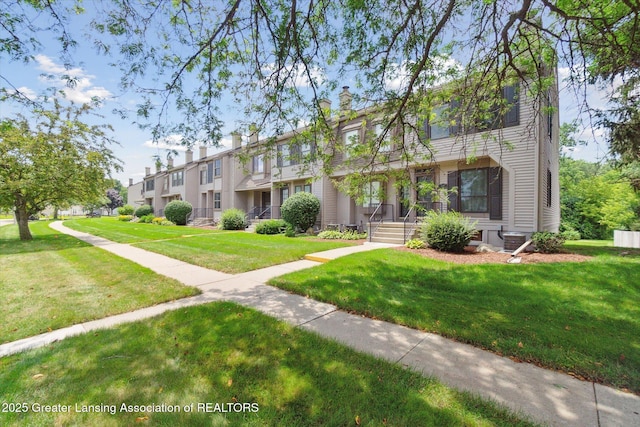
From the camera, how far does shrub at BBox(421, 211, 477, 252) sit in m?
9.21

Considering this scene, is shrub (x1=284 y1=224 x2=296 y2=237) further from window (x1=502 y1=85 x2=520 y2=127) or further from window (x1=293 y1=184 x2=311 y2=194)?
window (x1=502 y1=85 x2=520 y2=127)

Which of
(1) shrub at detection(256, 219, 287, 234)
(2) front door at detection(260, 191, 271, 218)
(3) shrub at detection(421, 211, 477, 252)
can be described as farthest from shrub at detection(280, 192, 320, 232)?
(3) shrub at detection(421, 211, 477, 252)

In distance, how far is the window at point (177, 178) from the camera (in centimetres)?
3142

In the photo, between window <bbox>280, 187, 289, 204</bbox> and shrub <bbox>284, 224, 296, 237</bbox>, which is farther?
window <bbox>280, 187, 289, 204</bbox>

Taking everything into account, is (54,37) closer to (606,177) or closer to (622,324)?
(622,324)

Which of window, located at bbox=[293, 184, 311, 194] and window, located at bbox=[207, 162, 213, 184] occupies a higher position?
window, located at bbox=[207, 162, 213, 184]

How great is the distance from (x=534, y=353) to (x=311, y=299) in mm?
3094

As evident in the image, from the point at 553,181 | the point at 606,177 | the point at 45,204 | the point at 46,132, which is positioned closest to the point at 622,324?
the point at 553,181

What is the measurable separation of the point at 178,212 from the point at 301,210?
16.1 m

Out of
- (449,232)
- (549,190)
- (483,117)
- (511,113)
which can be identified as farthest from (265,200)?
(483,117)

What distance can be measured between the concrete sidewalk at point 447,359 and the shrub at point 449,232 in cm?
633

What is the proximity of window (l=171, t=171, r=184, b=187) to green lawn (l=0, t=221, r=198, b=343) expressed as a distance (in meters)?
24.3

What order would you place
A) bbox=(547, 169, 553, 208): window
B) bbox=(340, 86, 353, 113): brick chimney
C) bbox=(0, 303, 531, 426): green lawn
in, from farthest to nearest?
bbox=(547, 169, 553, 208): window → bbox=(340, 86, 353, 113): brick chimney → bbox=(0, 303, 531, 426): green lawn

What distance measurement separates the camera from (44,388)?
95.2 inches
